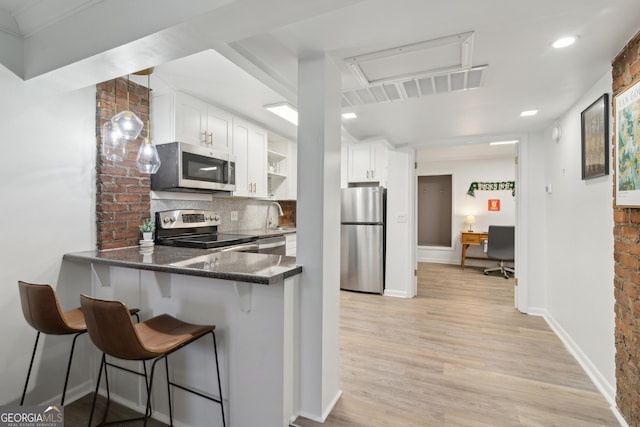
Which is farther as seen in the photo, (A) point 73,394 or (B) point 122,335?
(A) point 73,394

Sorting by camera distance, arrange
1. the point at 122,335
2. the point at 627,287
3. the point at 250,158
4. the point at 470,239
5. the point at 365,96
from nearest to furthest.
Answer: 1. the point at 122,335
2. the point at 627,287
3. the point at 365,96
4. the point at 250,158
5. the point at 470,239

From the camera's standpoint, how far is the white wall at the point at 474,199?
20.4ft

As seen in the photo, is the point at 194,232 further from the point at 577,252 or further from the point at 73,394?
the point at 577,252

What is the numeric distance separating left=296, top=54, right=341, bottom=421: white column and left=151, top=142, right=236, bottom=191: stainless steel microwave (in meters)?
1.36

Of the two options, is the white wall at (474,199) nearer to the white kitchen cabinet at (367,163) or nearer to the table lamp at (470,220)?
the table lamp at (470,220)

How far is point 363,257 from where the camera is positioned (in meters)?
4.33

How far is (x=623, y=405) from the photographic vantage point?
1.73 metres

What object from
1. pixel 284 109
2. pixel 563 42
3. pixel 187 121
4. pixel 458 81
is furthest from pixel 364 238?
pixel 563 42

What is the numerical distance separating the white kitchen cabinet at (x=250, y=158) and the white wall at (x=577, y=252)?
3.14 m

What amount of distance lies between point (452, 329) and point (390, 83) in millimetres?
2454

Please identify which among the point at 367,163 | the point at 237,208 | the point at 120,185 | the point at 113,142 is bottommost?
the point at 237,208

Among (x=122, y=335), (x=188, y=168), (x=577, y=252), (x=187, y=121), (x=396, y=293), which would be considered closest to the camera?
(x=122, y=335)

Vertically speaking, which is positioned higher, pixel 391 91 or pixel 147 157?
pixel 391 91

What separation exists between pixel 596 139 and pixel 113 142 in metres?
3.38
